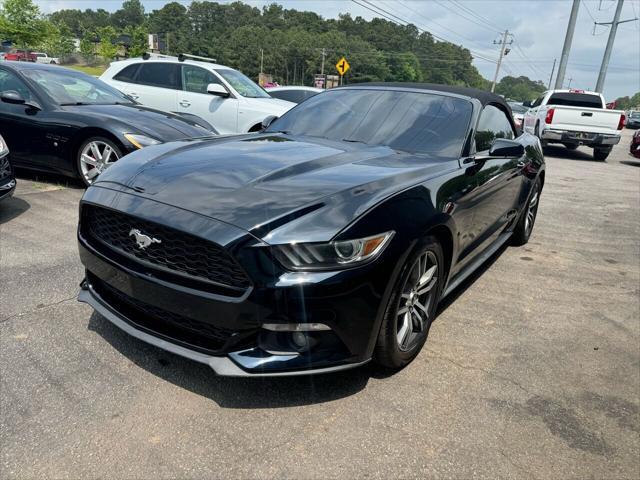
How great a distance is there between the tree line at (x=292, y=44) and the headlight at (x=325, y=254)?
8710cm

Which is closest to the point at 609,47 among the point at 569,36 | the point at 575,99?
the point at 569,36

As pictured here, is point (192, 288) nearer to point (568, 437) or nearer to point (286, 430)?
point (286, 430)

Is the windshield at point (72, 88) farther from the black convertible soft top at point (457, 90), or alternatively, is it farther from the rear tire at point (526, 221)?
the rear tire at point (526, 221)

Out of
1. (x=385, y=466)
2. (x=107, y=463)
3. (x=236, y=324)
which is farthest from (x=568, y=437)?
(x=107, y=463)

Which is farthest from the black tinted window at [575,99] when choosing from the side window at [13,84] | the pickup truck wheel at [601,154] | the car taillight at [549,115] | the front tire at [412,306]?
the front tire at [412,306]

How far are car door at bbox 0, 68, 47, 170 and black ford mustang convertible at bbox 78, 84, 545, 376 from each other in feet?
11.3

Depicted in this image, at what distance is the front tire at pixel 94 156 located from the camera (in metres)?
5.43

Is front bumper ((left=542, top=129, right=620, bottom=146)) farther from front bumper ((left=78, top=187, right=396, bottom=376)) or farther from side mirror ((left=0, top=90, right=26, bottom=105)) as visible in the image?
front bumper ((left=78, top=187, right=396, bottom=376))

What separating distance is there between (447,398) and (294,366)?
890 mm

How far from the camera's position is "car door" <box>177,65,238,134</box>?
840 cm

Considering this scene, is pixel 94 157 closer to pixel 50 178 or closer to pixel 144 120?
pixel 144 120

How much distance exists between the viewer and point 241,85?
29.1ft

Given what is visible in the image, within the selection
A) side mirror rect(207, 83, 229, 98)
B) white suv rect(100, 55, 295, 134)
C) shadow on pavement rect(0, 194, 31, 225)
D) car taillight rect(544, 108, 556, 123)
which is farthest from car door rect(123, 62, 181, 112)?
car taillight rect(544, 108, 556, 123)

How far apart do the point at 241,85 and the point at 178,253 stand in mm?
7314
